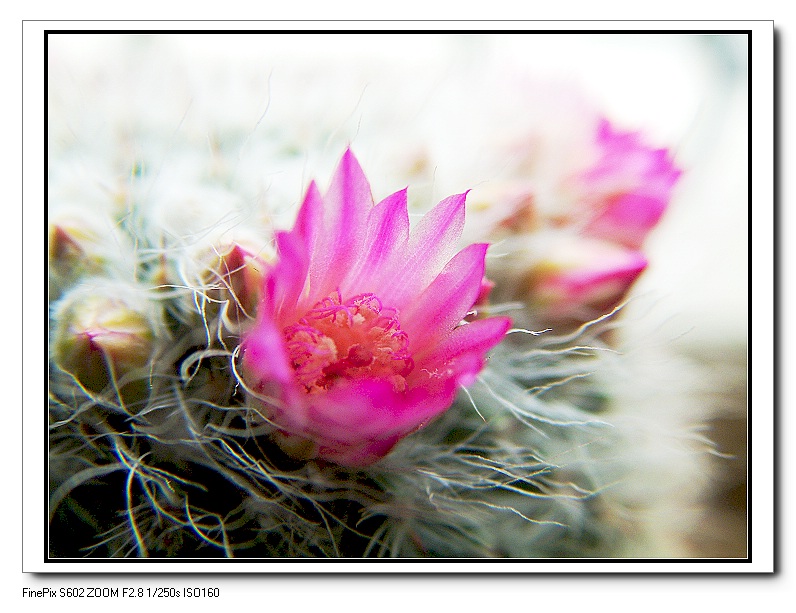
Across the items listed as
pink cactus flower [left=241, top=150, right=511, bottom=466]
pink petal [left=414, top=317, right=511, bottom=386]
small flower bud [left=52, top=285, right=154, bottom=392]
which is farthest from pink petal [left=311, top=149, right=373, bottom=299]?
small flower bud [left=52, top=285, right=154, bottom=392]

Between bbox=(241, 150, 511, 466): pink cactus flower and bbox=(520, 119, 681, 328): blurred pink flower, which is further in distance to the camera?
bbox=(520, 119, 681, 328): blurred pink flower

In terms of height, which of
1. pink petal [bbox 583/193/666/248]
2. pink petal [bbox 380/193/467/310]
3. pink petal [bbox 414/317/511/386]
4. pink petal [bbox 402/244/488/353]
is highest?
pink petal [bbox 583/193/666/248]

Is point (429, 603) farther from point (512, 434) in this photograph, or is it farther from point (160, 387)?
point (160, 387)

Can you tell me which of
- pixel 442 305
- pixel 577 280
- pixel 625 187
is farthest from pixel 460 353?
pixel 625 187

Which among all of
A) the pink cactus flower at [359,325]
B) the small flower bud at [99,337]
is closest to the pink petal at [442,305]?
the pink cactus flower at [359,325]

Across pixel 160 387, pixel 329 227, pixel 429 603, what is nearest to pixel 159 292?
pixel 160 387

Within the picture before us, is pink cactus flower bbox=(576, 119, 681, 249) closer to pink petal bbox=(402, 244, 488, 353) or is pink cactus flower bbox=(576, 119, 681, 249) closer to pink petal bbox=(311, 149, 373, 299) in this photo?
pink petal bbox=(402, 244, 488, 353)

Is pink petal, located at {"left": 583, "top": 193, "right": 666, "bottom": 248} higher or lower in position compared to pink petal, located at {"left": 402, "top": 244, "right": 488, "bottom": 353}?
higher
